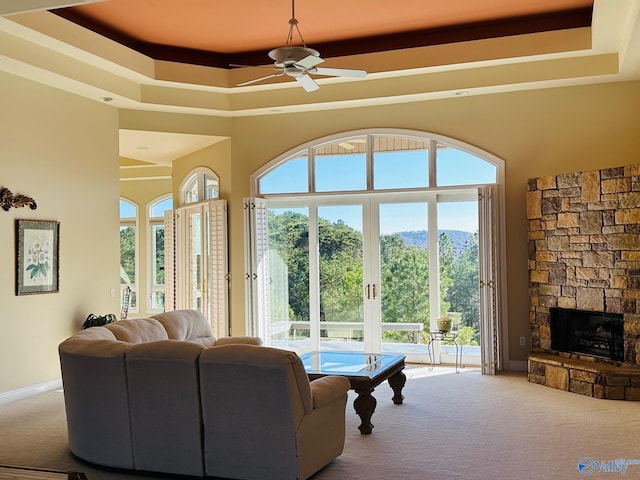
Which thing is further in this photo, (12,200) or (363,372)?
(12,200)

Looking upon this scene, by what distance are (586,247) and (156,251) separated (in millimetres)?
8512

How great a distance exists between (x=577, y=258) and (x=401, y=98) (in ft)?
9.19

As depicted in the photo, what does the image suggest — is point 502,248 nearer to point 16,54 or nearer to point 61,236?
point 61,236

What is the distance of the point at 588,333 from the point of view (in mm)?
6754

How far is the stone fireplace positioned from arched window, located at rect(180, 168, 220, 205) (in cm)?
439

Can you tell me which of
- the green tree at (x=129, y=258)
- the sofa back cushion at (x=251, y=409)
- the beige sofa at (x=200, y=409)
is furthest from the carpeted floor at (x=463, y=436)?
the green tree at (x=129, y=258)

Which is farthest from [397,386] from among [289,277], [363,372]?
[289,277]

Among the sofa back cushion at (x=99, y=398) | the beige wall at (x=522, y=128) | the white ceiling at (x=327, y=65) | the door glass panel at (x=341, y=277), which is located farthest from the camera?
the door glass panel at (x=341, y=277)

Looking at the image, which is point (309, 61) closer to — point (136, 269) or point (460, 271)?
point (460, 271)

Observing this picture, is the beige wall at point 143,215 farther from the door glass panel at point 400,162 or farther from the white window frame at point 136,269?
the door glass panel at point 400,162

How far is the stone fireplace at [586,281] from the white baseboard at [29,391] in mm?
5158

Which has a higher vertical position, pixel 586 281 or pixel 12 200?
pixel 12 200

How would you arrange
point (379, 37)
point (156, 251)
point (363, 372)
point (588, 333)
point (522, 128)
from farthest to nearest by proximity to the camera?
point (156, 251) < point (522, 128) < point (379, 37) < point (588, 333) < point (363, 372)

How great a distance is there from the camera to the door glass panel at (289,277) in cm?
875
